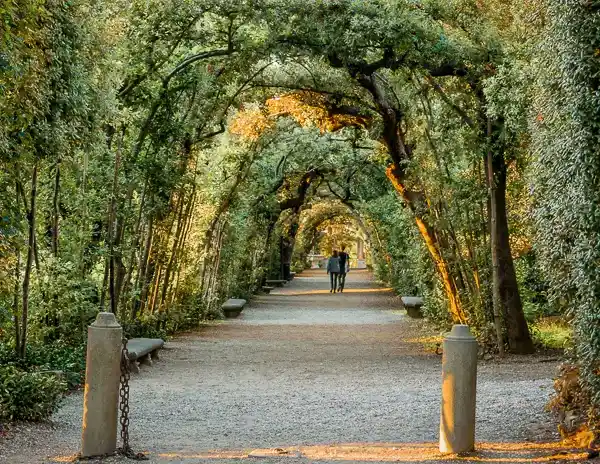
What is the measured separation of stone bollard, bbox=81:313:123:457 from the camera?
6484mm

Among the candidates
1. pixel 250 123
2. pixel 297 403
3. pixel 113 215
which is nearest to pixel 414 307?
pixel 250 123

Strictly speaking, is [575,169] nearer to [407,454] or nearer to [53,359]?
[407,454]

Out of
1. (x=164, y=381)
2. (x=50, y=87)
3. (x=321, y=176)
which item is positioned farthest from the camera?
(x=321, y=176)

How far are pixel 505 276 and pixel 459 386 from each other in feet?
25.8

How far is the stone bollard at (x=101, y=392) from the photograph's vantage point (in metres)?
6.48

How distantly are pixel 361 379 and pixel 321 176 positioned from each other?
2375 centimetres

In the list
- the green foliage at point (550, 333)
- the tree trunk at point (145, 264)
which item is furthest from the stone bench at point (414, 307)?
the tree trunk at point (145, 264)

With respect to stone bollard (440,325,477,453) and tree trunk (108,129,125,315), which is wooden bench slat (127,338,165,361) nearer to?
tree trunk (108,129,125,315)

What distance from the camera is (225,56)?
16.3 meters

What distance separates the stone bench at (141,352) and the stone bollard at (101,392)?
18.7 feet

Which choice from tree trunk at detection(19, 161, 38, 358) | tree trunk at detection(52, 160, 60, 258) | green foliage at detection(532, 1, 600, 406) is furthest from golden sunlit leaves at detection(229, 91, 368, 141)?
green foliage at detection(532, 1, 600, 406)

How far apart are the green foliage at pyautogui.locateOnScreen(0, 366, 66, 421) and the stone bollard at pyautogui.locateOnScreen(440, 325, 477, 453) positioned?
135 inches

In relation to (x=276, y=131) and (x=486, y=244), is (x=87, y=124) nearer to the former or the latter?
(x=486, y=244)

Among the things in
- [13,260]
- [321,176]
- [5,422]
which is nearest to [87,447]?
[5,422]
